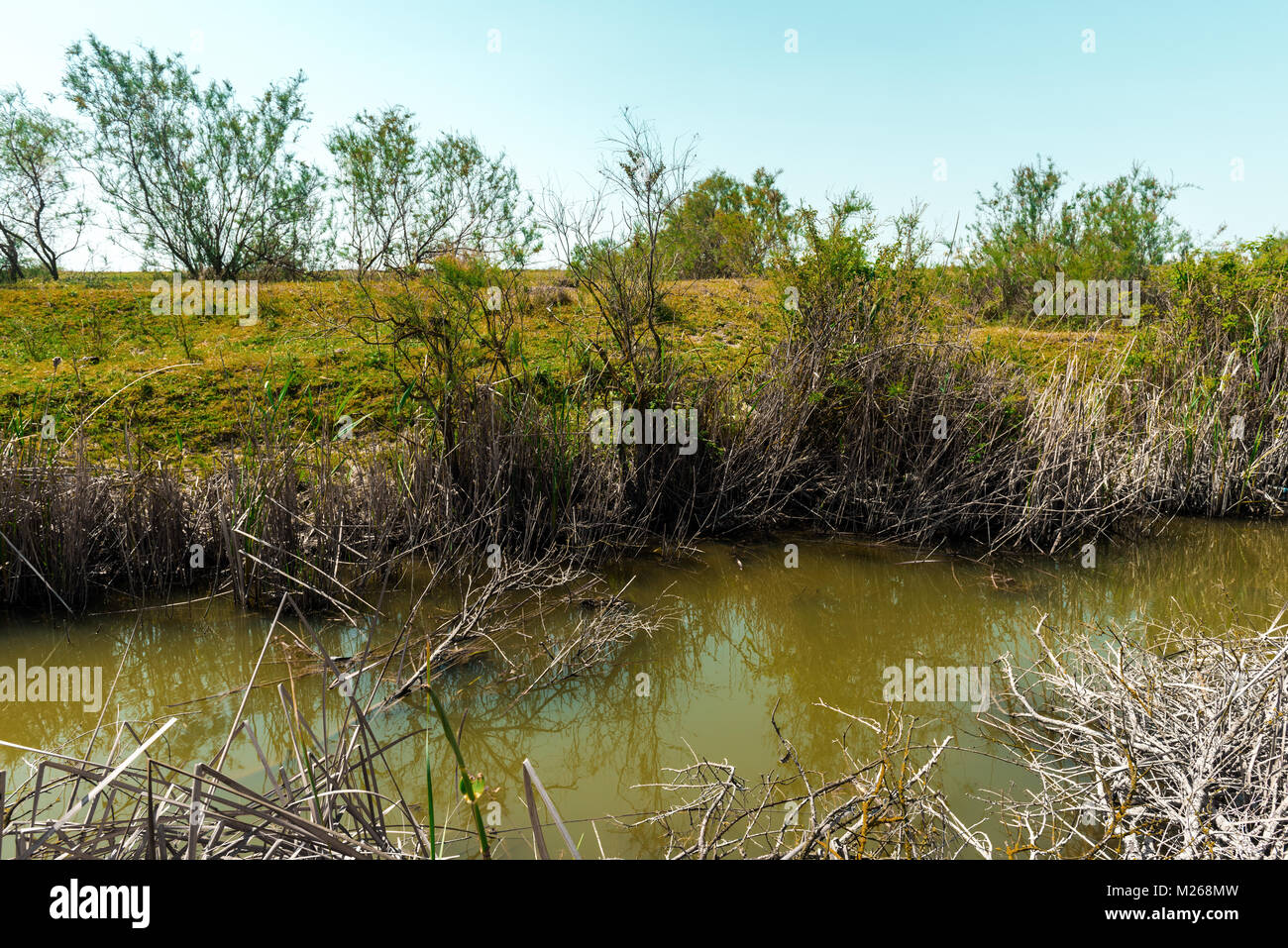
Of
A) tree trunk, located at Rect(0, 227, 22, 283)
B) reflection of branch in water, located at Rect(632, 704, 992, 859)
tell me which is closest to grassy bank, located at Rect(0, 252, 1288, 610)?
reflection of branch in water, located at Rect(632, 704, 992, 859)

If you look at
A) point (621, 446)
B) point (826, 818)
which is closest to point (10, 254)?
point (621, 446)

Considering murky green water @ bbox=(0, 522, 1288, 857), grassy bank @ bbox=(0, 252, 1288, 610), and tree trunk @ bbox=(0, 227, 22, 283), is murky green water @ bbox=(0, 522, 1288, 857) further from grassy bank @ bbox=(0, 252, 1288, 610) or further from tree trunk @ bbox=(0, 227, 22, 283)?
tree trunk @ bbox=(0, 227, 22, 283)

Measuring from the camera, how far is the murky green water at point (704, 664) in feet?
10.4

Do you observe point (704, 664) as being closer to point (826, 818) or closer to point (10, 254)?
point (826, 818)

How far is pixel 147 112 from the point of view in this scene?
1352cm

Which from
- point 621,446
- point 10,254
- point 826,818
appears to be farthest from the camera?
point 10,254

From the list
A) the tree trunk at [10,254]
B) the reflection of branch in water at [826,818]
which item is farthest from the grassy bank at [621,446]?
the tree trunk at [10,254]

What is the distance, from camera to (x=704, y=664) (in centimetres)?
427

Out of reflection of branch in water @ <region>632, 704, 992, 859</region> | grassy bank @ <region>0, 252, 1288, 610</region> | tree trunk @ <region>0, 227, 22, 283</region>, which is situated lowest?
reflection of branch in water @ <region>632, 704, 992, 859</region>

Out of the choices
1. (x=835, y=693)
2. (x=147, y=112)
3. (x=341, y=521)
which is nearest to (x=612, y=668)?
(x=835, y=693)

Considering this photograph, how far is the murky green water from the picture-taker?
3156 millimetres

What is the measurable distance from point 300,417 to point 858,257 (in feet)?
17.2
